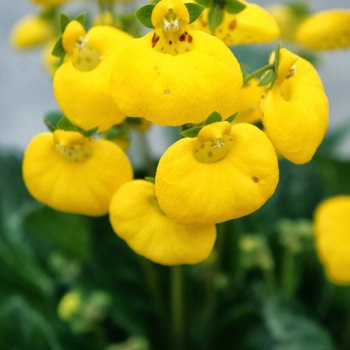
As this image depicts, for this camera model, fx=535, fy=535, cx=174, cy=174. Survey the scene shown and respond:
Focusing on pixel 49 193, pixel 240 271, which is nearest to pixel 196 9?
pixel 49 193

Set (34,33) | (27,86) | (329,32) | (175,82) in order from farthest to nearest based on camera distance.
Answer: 1. (27,86)
2. (34,33)
3. (329,32)
4. (175,82)

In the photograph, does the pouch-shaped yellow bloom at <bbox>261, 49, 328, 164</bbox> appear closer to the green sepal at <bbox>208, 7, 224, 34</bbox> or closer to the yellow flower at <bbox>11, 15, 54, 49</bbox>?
the green sepal at <bbox>208, 7, 224, 34</bbox>

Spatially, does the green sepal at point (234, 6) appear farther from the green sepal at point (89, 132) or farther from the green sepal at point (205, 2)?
the green sepal at point (89, 132)

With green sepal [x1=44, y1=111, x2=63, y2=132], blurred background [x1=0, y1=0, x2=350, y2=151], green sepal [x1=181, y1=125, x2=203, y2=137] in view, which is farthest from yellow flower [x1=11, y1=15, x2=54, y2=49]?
blurred background [x1=0, y1=0, x2=350, y2=151]

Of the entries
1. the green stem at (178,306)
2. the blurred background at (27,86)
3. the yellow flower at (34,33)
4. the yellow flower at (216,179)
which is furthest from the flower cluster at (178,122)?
the blurred background at (27,86)

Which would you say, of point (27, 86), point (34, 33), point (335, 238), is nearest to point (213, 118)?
point (335, 238)

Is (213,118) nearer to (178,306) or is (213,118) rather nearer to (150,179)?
(150,179)

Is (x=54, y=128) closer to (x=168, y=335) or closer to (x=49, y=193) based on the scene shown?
(x=49, y=193)

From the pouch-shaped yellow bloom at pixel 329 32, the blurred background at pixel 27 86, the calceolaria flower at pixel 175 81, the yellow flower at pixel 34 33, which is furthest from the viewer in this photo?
the blurred background at pixel 27 86
